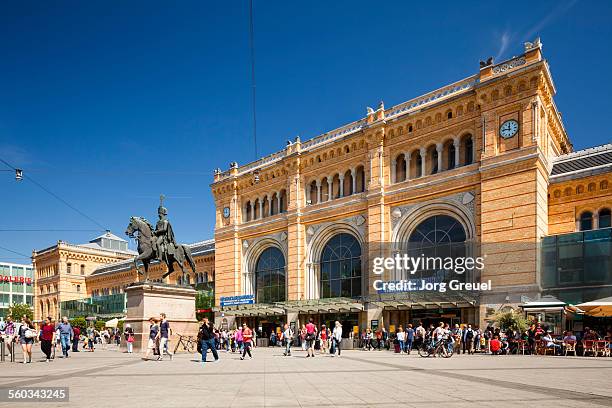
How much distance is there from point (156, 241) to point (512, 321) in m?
19.2

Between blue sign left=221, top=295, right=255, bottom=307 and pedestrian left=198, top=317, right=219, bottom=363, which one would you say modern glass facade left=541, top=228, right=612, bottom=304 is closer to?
pedestrian left=198, top=317, right=219, bottom=363

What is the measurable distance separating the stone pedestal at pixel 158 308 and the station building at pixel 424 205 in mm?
14080

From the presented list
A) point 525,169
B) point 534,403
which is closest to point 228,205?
point 525,169

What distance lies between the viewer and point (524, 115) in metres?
30.8

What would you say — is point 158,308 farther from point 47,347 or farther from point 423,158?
point 423,158

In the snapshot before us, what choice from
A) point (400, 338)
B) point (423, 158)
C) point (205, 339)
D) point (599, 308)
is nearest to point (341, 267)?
point (423, 158)

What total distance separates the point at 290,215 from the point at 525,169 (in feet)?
65.6

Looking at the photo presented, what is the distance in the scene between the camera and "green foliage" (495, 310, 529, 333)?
27.0m

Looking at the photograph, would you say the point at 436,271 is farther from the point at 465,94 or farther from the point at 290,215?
the point at 290,215

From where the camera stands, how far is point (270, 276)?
4684 cm

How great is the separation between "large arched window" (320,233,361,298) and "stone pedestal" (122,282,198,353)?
14.9 m

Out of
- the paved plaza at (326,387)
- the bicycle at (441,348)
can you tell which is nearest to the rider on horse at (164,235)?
the paved plaza at (326,387)

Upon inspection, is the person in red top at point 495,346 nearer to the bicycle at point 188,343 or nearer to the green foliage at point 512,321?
the green foliage at point 512,321

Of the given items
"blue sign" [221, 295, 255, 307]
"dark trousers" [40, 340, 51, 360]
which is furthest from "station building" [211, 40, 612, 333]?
"dark trousers" [40, 340, 51, 360]
